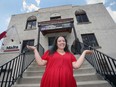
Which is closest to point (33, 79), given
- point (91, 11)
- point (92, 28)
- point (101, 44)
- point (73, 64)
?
point (73, 64)

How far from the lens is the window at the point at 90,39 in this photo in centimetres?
814

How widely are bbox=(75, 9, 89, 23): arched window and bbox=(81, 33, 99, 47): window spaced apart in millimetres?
1653

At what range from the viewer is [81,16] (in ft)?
32.6

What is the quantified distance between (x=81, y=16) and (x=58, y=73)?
9.28 metres

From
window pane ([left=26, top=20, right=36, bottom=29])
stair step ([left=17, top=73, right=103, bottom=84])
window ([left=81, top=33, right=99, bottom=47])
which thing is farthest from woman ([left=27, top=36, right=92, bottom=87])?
window pane ([left=26, top=20, right=36, bottom=29])

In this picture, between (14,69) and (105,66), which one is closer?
(14,69)

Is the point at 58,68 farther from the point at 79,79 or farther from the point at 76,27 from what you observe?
the point at 76,27

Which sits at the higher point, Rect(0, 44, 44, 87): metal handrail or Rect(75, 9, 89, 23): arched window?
Rect(75, 9, 89, 23): arched window

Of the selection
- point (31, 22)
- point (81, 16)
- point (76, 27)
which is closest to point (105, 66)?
point (76, 27)

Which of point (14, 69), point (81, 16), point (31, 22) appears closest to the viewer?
point (14, 69)

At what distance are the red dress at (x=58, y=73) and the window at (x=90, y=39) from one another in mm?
6997

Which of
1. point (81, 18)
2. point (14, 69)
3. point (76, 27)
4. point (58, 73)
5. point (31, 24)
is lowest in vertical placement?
point (58, 73)

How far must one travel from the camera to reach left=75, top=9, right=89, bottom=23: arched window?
31.5ft

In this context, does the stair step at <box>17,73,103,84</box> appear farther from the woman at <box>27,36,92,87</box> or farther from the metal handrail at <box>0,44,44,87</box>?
the woman at <box>27,36,92,87</box>
